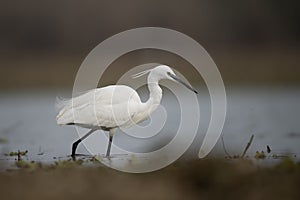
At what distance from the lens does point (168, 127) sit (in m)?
13.4

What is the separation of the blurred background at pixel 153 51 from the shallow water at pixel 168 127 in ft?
0.19

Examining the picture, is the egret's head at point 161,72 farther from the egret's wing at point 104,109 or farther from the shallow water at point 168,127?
the shallow water at point 168,127

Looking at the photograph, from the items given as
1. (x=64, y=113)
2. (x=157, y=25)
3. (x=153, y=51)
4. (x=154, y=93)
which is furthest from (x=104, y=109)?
(x=157, y=25)

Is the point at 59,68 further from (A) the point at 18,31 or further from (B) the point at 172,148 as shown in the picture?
(B) the point at 172,148

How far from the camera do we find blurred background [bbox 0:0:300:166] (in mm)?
17375

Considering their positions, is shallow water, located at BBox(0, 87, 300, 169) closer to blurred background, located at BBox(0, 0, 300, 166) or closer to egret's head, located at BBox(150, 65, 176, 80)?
blurred background, located at BBox(0, 0, 300, 166)

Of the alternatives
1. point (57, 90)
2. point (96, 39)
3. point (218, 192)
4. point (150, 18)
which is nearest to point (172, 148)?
point (218, 192)

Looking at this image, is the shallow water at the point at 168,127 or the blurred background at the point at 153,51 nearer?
the shallow water at the point at 168,127

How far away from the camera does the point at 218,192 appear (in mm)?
5781

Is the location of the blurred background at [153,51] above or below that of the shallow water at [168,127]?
above

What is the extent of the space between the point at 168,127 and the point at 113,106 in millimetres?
3875

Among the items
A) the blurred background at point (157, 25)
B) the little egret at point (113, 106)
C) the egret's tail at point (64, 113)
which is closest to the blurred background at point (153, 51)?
the blurred background at point (157, 25)

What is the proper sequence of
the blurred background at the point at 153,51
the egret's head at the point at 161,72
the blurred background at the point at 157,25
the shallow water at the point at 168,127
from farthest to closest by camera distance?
the blurred background at the point at 157,25 → the blurred background at the point at 153,51 → the shallow water at the point at 168,127 → the egret's head at the point at 161,72

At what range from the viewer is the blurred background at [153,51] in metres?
17.4
